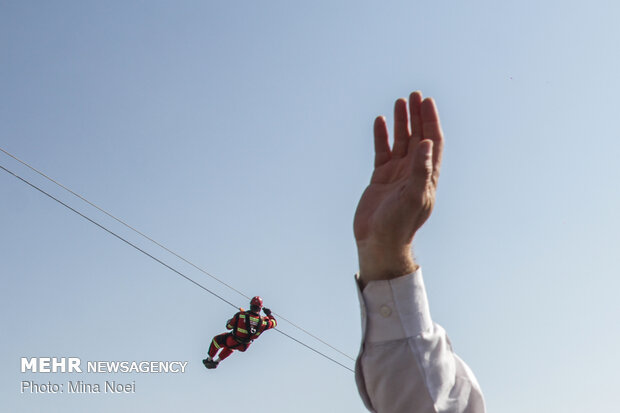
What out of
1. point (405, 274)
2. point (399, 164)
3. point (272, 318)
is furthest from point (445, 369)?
point (272, 318)

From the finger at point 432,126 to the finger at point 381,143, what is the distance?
5.6 inches

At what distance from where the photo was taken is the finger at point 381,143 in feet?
7.07

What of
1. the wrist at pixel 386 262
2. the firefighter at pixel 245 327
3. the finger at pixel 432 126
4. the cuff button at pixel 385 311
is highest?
the firefighter at pixel 245 327

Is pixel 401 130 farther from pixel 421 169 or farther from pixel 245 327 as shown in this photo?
pixel 245 327

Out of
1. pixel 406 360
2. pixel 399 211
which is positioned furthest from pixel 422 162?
pixel 406 360

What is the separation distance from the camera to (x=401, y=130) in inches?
84.9

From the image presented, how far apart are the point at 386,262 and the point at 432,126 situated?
45 cm

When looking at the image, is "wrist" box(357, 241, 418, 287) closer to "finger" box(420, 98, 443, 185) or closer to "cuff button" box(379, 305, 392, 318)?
"cuff button" box(379, 305, 392, 318)

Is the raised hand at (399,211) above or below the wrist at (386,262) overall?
above

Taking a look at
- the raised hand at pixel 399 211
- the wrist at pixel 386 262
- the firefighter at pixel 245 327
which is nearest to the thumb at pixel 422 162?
the raised hand at pixel 399 211

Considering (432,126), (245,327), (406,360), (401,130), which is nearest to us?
(406,360)

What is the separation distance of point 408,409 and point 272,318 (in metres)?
10.8

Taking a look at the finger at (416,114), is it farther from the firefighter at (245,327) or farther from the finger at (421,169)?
the firefighter at (245,327)

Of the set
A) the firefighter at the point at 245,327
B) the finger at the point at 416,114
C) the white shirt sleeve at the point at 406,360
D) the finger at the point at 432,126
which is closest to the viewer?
the white shirt sleeve at the point at 406,360
